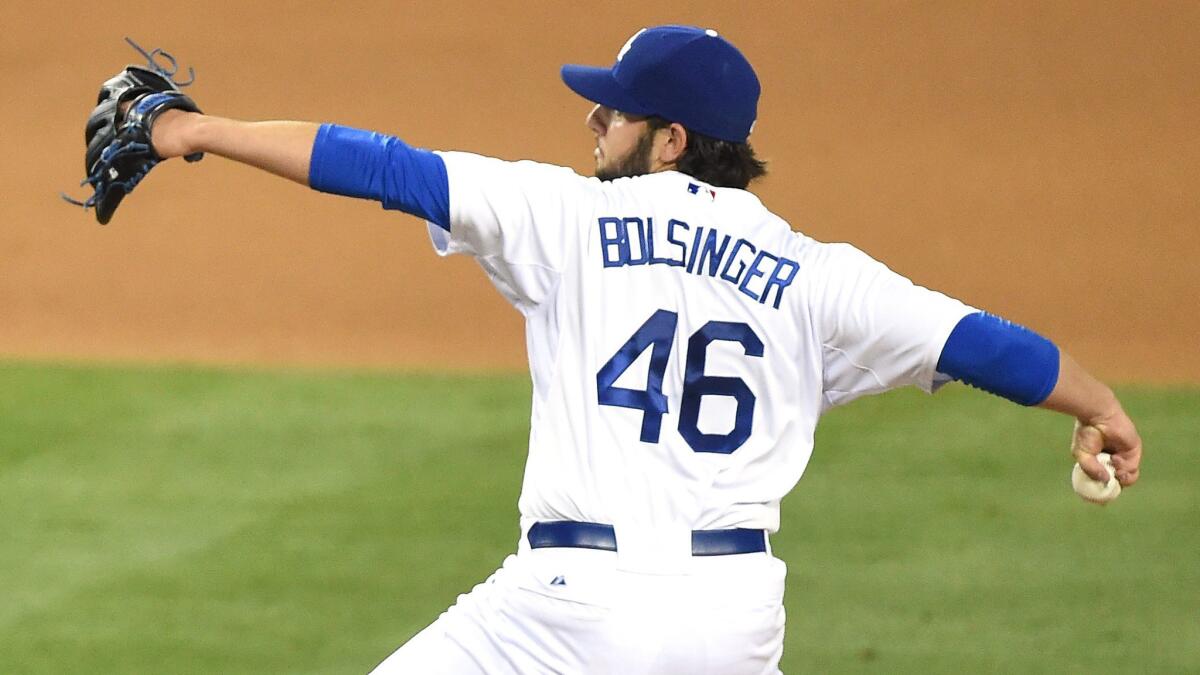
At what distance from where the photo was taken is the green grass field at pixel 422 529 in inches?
218

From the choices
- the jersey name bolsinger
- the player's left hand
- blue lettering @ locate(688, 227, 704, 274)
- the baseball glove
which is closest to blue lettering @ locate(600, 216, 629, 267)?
the jersey name bolsinger

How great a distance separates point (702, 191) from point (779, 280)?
23 cm

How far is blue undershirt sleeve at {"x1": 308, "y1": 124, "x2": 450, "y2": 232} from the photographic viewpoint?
289 centimetres

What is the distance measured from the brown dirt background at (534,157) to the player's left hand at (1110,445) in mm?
5068

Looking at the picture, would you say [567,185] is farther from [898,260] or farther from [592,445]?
[898,260]

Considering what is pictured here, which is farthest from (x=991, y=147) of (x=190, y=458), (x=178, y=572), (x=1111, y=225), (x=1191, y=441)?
(x=178, y=572)

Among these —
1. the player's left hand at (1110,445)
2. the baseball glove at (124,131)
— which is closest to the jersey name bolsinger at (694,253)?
the player's left hand at (1110,445)

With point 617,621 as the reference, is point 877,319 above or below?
above

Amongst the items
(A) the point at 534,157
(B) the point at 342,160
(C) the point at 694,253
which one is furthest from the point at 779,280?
(A) the point at 534,157

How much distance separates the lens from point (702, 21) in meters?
11.2

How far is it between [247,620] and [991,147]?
6.05 metres

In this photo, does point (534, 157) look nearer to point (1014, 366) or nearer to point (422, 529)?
point (422, 529)

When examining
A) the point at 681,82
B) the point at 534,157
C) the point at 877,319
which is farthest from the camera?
the point at 534,157

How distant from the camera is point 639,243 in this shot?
304 centimetres
